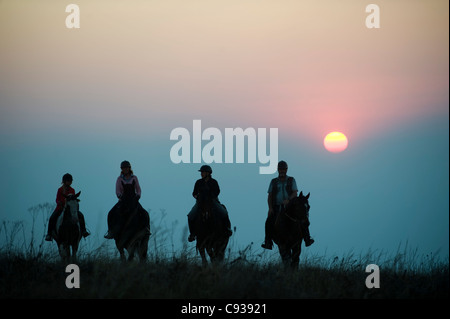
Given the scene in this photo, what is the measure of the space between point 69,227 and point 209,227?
3.52 meters

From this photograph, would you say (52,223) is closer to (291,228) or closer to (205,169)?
(205,169)

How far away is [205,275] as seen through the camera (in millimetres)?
10805

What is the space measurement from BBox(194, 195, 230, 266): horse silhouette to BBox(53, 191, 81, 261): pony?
299 centimetres

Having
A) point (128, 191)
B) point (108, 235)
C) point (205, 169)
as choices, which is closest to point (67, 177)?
point (128, 191)

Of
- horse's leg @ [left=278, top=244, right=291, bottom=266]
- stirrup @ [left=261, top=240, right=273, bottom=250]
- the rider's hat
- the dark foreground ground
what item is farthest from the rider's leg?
horse's leg @ [left=278, top=244, right=291, bottom=266]

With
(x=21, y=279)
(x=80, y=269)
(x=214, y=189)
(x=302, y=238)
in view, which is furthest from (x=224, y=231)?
(x=21, y=279)

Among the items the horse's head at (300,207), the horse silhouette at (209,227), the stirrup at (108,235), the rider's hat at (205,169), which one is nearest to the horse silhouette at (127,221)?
the stirrup at (108,235)

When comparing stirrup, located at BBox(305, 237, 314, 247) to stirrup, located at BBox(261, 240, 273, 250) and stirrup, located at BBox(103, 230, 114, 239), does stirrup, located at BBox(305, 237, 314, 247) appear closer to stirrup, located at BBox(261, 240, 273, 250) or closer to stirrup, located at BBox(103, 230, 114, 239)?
stirrup, located at BBox(261, 240, 273, 250)

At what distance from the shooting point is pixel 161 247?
13203 millimetres

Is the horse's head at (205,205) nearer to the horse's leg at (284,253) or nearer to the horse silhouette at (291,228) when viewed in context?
the horse silhouette at (291,228)

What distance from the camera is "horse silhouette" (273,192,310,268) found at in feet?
46.0
